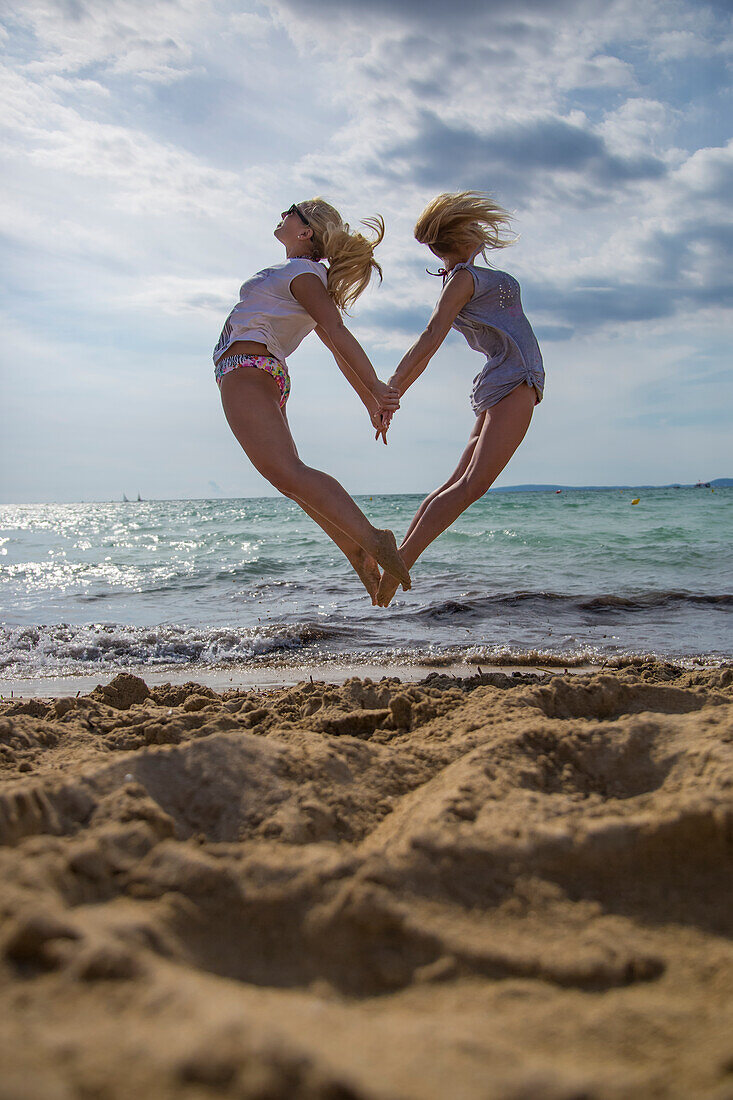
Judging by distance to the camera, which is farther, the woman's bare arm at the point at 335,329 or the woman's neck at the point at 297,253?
the woman's neck at the point at 297,253

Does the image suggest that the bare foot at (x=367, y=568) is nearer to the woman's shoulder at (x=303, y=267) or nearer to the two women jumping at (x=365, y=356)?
the two women jumping at (x=365, y=356)

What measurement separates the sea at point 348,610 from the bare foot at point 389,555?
4.44 ft

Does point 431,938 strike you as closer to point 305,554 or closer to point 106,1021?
point 106,1021

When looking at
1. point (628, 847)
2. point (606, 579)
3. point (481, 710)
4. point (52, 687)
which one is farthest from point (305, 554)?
point (628, 847)

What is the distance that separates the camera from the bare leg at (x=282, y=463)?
332 cm

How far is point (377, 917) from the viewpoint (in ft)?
3.64

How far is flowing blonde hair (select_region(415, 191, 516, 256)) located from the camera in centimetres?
383

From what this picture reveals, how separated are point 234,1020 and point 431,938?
14.5 inches

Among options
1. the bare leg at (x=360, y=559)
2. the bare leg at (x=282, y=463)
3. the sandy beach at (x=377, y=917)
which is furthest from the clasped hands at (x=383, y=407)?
the sandy beach at (x=377, y=917)

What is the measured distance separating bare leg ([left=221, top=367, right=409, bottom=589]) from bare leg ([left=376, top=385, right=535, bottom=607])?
0.20m

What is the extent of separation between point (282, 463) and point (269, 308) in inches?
32.2

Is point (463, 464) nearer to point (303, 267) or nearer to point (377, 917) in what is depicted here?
point (303, 267)

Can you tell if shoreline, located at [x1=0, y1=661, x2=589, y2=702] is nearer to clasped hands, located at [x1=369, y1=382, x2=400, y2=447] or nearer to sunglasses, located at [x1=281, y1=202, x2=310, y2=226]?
clasped hands, located at [x1=369, y1=382, x2=400, y2=447]

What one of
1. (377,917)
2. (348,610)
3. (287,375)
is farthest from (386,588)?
(348,610)
